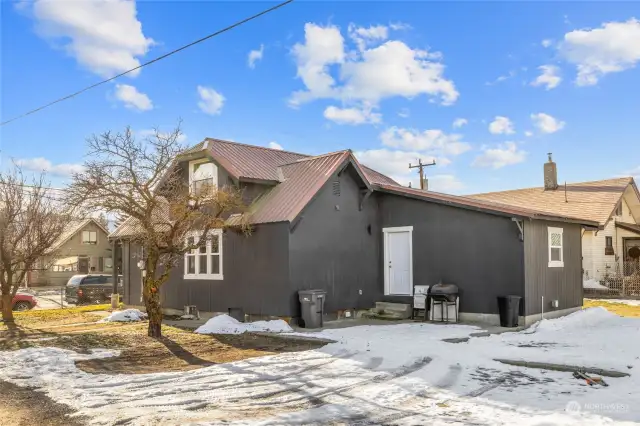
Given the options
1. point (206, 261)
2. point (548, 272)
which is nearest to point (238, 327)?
point (206, 261)

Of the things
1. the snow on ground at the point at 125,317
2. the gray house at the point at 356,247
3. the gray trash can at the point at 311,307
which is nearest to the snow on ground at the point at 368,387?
the gray trash can at the point at 311,307

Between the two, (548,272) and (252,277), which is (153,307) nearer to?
(252,277)

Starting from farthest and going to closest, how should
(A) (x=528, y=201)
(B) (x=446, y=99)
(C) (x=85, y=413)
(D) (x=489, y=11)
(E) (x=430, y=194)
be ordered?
(A) (x=528, y=201) → (B) (x=446, y=99) → (E) (x=430, y=194) → (D) (x=489, y=11) → (C) (x=85, y=413)

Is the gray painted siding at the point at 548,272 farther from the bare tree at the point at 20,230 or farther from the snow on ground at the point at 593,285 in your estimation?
the bare tree at the point at 20,230

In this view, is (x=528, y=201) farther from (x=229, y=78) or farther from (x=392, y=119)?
(x=229, y=78)

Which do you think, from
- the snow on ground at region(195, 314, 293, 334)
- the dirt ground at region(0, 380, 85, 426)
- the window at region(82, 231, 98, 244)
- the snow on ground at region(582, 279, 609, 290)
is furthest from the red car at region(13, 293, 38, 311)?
the snow on ground at region(582, 279, 609, 290)

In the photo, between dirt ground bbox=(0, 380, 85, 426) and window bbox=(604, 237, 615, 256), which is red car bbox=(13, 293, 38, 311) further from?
window bbox=(604, 237, 615, 256)

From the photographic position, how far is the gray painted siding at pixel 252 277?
45.5 ft

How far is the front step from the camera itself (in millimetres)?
15414

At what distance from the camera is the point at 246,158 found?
16891 millimetres

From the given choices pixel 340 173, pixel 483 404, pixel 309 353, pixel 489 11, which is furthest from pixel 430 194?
pixel 483 404

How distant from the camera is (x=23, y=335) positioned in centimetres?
1313

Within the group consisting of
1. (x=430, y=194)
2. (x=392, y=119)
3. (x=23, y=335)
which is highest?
(x=392, y=119)

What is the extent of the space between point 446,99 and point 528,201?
43.8 ft
